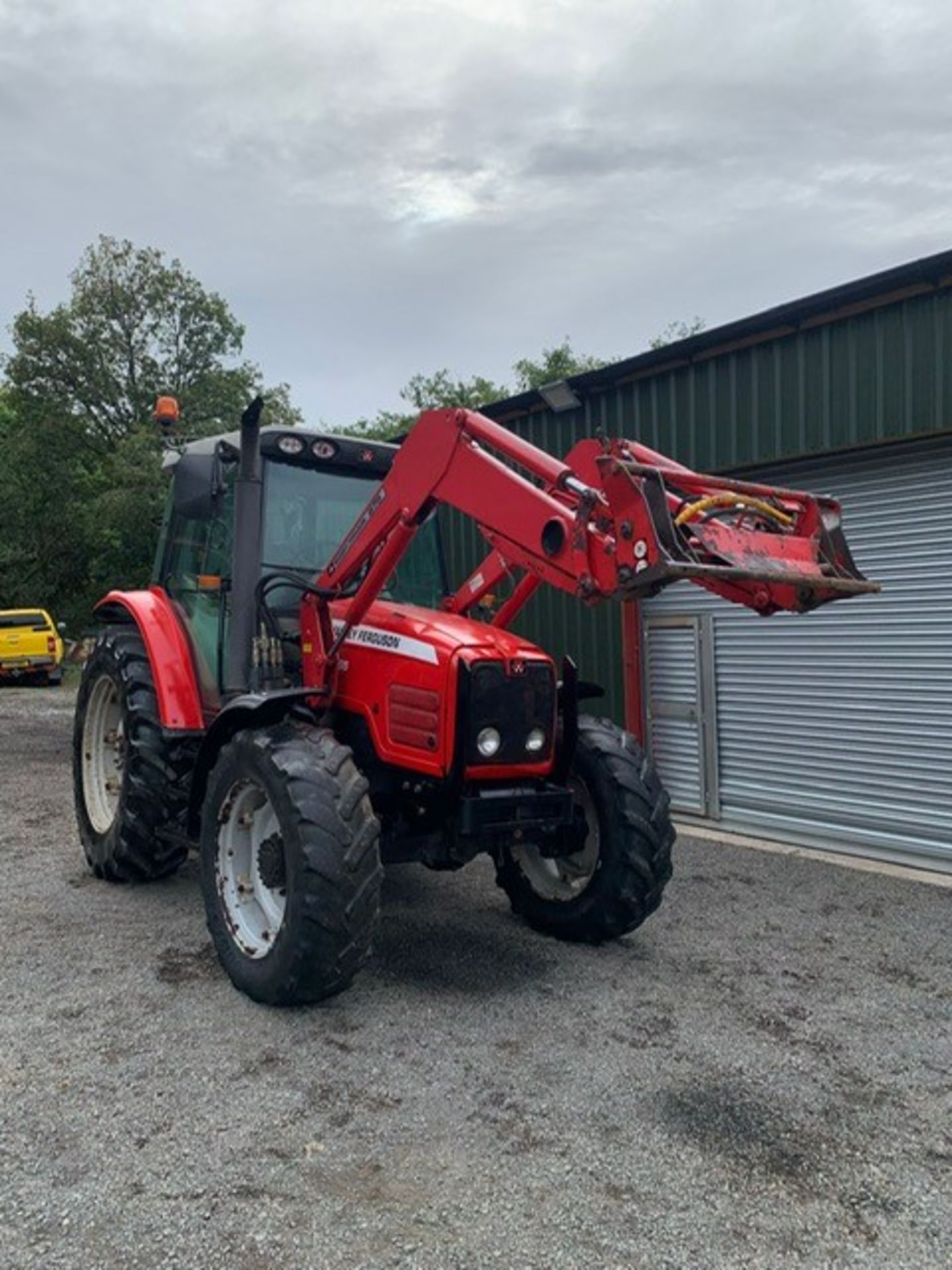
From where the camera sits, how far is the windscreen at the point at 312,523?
488 cm

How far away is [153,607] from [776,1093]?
411 cm

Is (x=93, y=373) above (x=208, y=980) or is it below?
above

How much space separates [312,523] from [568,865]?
86.2 inches

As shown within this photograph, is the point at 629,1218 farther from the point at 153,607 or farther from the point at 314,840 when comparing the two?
the point at 153,607

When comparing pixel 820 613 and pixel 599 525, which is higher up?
pixel 599 525

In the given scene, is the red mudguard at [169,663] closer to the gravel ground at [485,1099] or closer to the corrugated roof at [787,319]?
the gravel ground at [485,1099]

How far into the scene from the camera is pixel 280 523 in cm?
492

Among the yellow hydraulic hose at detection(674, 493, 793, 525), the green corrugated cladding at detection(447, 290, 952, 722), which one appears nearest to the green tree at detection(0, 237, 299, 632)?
the green corrugated cladding at detection(447, 290, 952, 722)

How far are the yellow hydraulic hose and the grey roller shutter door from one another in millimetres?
3215

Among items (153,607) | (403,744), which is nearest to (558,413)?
(153,607)

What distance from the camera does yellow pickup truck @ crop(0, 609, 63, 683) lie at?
2080 centimetres

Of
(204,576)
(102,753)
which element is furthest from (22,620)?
(204,576)

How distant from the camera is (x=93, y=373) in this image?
25.7m

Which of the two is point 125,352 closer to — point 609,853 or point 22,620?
point 22,620
